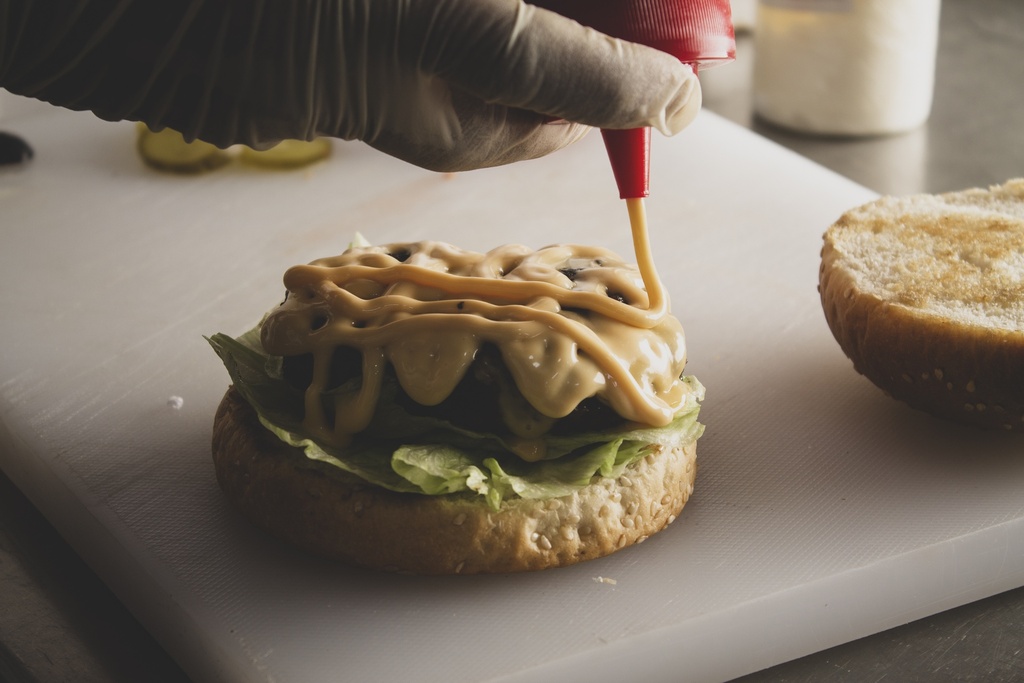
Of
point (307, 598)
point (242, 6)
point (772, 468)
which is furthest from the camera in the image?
point (772, 468)

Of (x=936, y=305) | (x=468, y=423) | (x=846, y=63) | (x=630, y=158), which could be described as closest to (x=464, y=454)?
(x=468, y=423)

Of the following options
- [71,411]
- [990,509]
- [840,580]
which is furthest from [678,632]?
[71,411]

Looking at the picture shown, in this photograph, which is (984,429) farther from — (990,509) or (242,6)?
(242,6)

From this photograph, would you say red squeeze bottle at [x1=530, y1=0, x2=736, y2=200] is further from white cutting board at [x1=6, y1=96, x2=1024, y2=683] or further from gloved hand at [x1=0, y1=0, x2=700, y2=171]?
white cutting board at [x1=6, y1=96, x2=1024, y2=683]

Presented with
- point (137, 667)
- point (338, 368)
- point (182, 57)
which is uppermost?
point (182, 57)

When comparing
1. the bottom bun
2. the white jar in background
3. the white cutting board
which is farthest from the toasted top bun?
the white jar in background

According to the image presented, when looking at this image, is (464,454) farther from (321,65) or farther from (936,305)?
(936,305)
